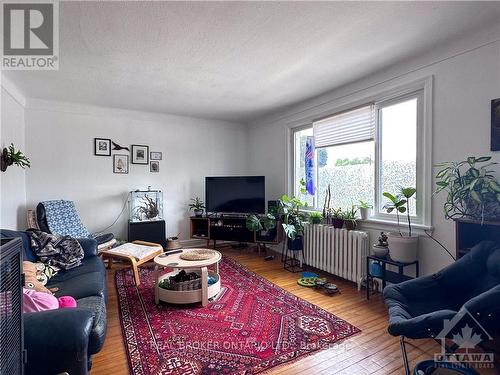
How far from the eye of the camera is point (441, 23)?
77.3 inches

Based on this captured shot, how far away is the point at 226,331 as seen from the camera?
2088mm

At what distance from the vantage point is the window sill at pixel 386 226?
8.06 ft

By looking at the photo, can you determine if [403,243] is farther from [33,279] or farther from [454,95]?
[33,279]

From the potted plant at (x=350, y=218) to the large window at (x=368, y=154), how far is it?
18 cm

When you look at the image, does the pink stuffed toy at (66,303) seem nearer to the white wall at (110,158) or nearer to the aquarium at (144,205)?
the aquarium at (144,205)

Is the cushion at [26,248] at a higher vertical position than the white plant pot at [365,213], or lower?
lower

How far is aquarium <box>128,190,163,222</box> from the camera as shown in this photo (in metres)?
4.29

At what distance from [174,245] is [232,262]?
1.06 metres

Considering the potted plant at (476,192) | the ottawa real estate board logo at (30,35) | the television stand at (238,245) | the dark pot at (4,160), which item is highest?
the ottawa real estate board logo at (30,35)

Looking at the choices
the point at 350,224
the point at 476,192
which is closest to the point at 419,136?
the point at 476,192

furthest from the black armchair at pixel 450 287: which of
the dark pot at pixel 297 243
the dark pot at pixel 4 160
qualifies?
the dark pot at pixel 4 160

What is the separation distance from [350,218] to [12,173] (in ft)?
13.3

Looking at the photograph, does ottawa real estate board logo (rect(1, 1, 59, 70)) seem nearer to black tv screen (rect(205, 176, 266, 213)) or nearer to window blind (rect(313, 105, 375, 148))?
black tv screen (rect(205, 176, 266, 213))

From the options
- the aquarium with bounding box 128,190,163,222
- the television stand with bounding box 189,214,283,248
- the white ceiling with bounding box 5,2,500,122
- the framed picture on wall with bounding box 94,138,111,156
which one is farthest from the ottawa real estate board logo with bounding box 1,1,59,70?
the television stand with bounding box 189,214,283,248
